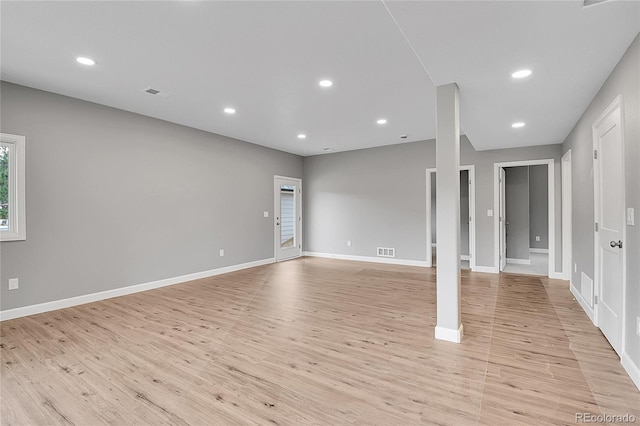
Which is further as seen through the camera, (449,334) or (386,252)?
(386,252)

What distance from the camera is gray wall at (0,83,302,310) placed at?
367 cm

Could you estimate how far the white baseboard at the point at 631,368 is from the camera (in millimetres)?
2102

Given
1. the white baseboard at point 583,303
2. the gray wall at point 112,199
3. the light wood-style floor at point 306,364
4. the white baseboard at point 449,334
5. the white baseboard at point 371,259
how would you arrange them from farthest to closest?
the white baseboard at point 371,259 → the gray wall at point 112,199 → the white baseboard at point 583,303 → the white baseboard at point 449,334 → the light wood-style floor at point 306,364

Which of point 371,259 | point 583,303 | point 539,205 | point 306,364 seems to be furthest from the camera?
point 539,205

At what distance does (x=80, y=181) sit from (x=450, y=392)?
189 inches

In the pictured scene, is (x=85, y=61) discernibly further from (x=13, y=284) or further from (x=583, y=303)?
(x=583, y=303)

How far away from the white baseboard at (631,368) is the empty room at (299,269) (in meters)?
0.02

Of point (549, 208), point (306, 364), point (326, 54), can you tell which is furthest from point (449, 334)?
point (549, 208)

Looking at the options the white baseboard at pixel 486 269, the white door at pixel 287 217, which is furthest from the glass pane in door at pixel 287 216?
the white baseboard at pixel 486 269

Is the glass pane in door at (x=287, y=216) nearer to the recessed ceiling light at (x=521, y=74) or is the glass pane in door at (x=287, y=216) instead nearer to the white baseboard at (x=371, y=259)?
the white baseboard at (x=371, y=259)

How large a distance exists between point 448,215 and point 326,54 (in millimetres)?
1878

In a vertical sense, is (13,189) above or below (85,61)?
below

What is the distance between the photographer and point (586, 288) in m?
3.65

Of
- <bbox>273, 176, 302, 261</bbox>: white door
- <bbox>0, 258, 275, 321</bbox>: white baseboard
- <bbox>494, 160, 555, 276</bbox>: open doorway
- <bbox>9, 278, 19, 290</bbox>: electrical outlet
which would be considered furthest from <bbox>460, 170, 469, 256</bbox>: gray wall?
<bbox>9, 278, 19, 290</bbox>: electrical outlet
